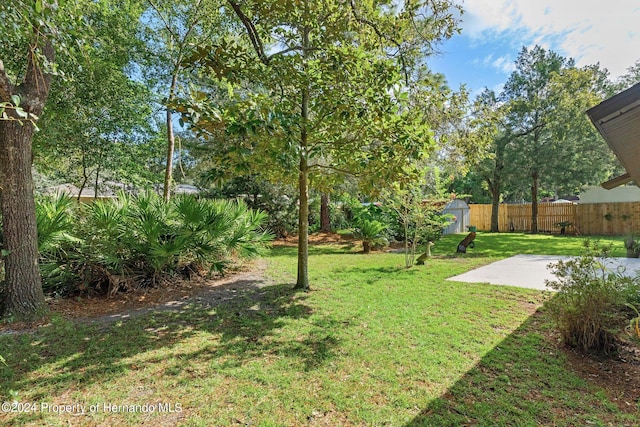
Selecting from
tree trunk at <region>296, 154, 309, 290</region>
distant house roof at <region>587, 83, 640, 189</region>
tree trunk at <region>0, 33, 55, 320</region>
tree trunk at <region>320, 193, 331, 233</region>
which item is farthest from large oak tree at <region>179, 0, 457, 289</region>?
tree trunk at <region>320, 193, 331, 233</region>

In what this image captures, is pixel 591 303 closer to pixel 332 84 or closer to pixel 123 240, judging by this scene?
pixel 332 84

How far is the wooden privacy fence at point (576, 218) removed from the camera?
625 inches

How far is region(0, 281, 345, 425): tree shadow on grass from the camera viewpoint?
277 cm

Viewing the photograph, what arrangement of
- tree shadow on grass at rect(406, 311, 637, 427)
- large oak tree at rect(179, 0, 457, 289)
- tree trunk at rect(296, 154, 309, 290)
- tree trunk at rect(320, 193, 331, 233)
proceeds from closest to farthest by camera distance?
tree shadow on grass at rect(406, 311, 637, 427) < large oak tree at rect(179, 0, 457, 289) < tree trunk at rect(296, 154, 309, 290) < tree trunk at rect(320, 193, 331, 233)

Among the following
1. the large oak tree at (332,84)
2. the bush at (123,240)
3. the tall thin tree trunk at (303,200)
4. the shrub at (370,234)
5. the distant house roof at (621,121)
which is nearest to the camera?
the distant house roof at (621,121)

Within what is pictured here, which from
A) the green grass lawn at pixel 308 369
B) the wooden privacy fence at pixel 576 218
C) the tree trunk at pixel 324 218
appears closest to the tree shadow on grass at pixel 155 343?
the green grass lawn at pixel 308 369

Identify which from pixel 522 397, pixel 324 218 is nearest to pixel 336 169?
pixel 522 397

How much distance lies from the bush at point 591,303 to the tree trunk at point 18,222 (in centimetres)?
649

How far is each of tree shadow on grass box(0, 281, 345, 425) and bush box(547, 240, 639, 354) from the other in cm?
260

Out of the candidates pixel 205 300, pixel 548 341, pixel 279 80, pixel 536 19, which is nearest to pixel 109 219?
pixel 205 300

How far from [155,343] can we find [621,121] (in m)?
5.41

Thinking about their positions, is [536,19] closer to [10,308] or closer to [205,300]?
[205,300]

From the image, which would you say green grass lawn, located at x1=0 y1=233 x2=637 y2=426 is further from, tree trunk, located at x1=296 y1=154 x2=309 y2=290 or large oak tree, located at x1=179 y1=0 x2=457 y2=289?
large oak tree, located at x1=179 y1=0 x2=457 y2=289

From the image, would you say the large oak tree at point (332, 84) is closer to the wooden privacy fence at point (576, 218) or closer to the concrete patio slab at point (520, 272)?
the concrete patio slab at point (520, 272)
